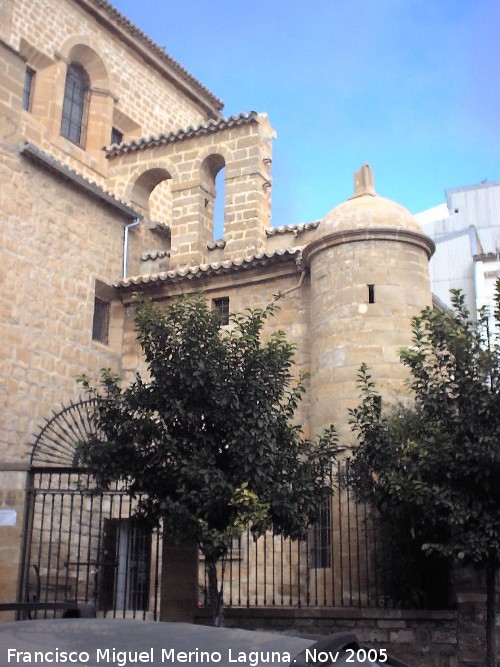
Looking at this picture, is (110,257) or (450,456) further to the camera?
(110,257)

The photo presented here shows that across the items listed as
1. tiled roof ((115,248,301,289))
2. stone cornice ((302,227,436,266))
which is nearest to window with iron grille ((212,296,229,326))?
tiled roof ((115,248,301,289))

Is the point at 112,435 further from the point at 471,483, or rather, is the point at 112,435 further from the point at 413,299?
the point at 413,299

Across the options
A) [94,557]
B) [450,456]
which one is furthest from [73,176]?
[450,456]

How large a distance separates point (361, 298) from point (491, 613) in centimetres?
506

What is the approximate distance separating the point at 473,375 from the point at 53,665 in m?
6.93

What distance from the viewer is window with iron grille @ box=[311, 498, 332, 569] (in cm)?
1092

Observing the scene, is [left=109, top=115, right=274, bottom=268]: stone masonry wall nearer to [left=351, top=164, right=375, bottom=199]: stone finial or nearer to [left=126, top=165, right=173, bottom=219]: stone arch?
[left=126, top=165, right=173, bottom=219]: stone arch

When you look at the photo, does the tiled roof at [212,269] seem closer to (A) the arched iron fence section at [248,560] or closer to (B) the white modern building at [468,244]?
(A) the arched iron fence section at [248,560]

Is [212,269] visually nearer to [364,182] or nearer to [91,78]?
[364,182]

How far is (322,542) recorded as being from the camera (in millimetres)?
11117

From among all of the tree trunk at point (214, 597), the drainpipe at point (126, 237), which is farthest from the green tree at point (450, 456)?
the drainpipe at point (126, 237)

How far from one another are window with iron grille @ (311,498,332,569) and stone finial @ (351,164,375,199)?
522 centimetres

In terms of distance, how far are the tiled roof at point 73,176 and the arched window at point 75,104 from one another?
3.39 meters

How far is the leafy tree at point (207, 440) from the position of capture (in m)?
8.47
